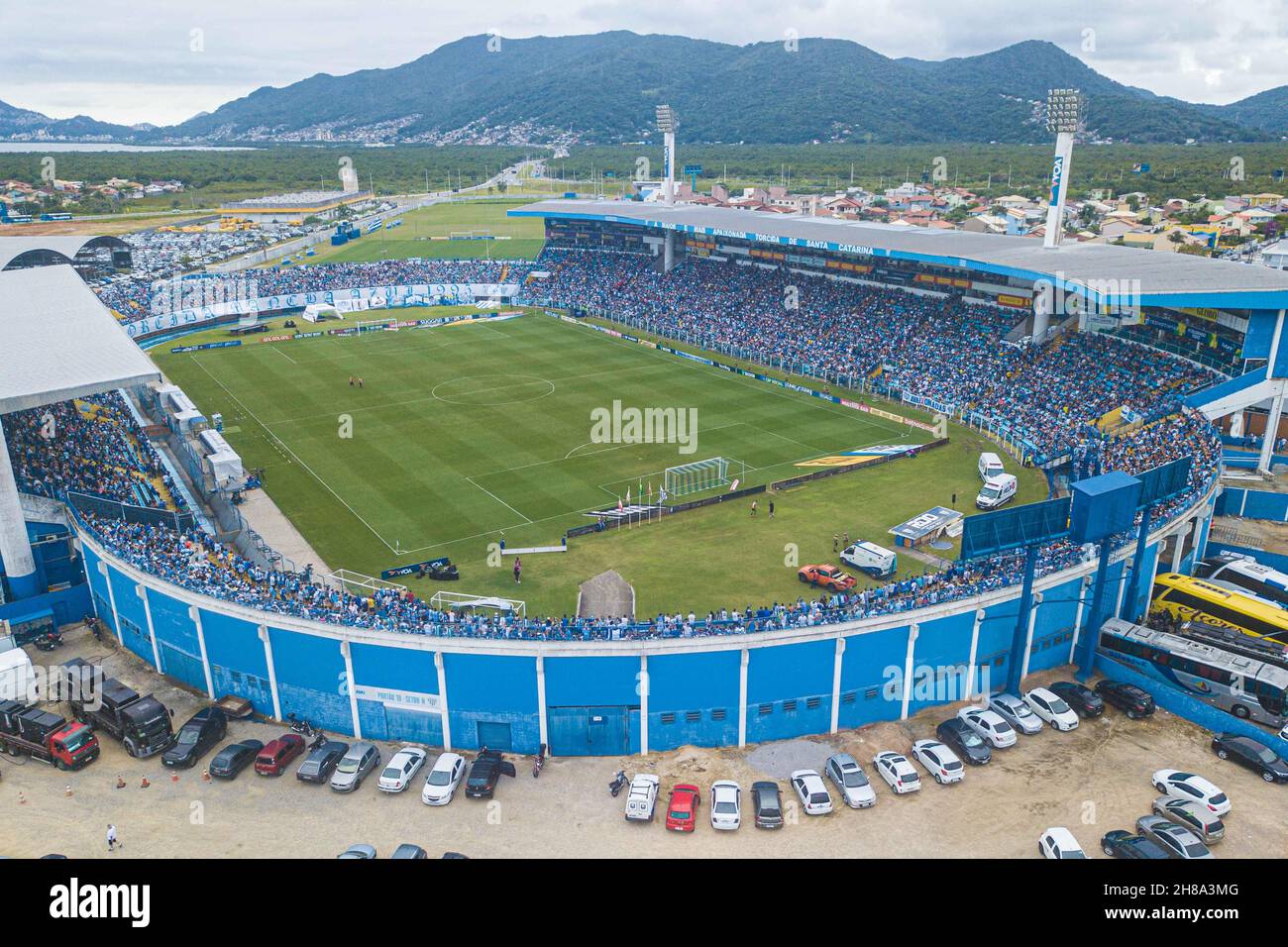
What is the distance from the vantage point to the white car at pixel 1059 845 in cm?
2222

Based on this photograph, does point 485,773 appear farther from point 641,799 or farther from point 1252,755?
point 1252,755

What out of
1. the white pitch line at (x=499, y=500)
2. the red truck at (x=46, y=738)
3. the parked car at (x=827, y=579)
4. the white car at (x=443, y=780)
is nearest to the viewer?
the white car at (x=443, y=780)

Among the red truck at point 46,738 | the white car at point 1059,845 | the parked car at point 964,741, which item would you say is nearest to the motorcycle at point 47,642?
the red truck at point 46,738

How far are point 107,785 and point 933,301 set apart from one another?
6547 centimetres

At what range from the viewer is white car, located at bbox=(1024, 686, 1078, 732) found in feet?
92.9

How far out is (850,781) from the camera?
25.2 m

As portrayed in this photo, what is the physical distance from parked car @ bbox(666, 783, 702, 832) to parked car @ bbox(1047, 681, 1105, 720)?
12.7m

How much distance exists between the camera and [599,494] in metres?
47.8

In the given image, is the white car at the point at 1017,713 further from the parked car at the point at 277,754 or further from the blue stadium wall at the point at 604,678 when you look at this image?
the parked car at the point at 277,754

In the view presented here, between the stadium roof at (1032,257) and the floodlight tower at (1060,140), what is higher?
the floodlight tower at (1060,140)

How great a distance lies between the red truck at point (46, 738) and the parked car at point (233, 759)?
369 centimetres

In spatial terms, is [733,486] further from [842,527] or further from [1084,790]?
[1084,790]

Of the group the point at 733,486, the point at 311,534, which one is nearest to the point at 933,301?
the point at 733,486

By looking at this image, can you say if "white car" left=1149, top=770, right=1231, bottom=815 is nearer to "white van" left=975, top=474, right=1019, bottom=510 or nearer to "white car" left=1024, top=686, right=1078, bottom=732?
"white car" left=1024, top=686, right=1078, bottom=732
